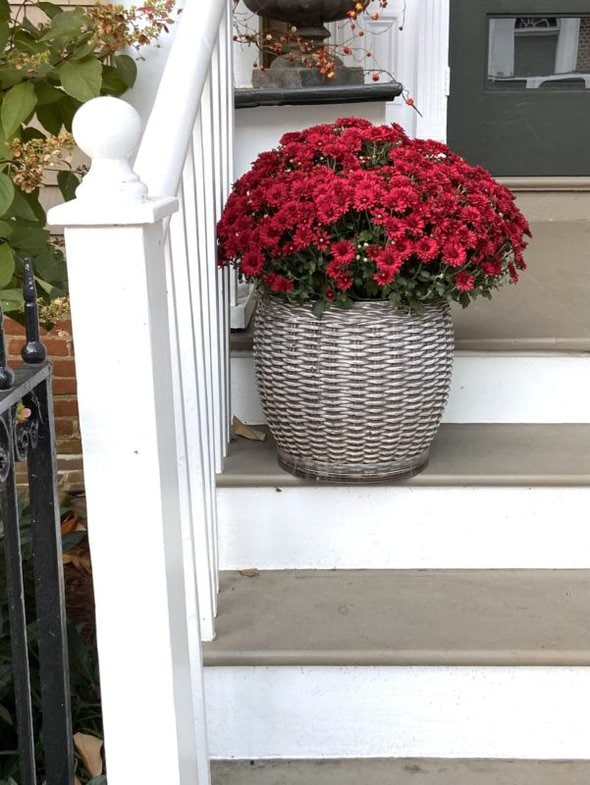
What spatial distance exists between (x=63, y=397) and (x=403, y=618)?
1.75 metres

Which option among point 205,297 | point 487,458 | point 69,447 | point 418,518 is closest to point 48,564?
point 205,297

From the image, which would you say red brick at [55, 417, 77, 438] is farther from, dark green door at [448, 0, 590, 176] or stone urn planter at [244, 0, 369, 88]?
dark green door at [448, 0, 590, 176]

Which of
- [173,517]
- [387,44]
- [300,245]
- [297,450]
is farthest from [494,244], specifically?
[387,44]

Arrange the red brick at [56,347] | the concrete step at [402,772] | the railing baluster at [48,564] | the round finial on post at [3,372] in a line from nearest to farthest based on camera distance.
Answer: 1. the round finial on post at [3,372]
2. the railing baluster at [48,564]
3. the concrete step at [402,772]
4. the red brick at [56,347]

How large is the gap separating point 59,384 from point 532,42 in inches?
82.5

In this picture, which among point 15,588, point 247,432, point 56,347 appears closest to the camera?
point 15,588

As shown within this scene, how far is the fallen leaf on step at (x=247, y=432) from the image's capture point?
6.95 feet

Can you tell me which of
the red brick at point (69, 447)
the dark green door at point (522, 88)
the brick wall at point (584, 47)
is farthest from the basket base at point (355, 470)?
the brick wall at point (584, 47)

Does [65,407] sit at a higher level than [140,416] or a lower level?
lower

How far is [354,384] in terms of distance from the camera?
1.76 m

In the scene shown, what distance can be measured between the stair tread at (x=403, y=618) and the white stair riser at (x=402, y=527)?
3cm

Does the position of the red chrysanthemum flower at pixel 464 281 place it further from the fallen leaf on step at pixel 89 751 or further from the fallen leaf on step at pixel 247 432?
the fallen leaf on step at pixel 89 751

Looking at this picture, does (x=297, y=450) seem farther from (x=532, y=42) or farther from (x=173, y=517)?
(x=532, y=42)

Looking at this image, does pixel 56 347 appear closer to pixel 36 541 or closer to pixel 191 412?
pixel 191 412
